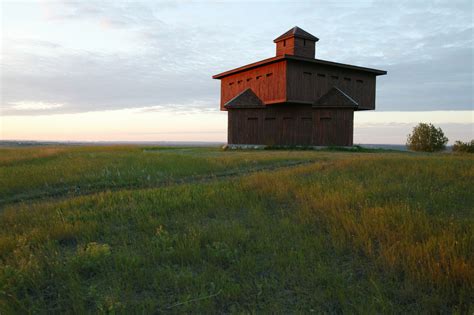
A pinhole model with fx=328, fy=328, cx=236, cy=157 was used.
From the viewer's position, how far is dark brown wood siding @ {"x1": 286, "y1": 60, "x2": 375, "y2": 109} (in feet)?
97.1

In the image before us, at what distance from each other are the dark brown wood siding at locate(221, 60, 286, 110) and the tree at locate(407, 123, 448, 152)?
100 feet

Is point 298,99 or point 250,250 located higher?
point 298,99

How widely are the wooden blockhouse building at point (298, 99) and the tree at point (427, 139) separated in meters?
20.0

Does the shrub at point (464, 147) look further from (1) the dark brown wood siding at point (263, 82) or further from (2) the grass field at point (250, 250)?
(2) the grass field at point (250, 250)

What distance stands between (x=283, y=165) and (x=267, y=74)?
16689 mm

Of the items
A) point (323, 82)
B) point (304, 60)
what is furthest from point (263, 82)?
point (323, 82)

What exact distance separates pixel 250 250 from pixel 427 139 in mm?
51872

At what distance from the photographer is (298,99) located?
98.4ft

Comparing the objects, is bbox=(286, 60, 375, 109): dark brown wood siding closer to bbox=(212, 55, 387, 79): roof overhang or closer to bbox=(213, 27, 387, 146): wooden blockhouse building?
bbox=(213, 27, 387, 146): wooden blockhouse building

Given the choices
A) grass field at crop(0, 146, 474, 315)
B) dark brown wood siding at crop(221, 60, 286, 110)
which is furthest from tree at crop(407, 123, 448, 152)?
grass field at crop(0, 146, 474, 315)

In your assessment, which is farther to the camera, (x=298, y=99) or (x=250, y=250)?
(x=298, y=99)

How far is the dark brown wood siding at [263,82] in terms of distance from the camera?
29.7m

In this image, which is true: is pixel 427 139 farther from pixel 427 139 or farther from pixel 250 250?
pixel 250 250

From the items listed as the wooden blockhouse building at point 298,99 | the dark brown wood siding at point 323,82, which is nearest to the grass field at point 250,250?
the dark brown wood siding at point 323,82
